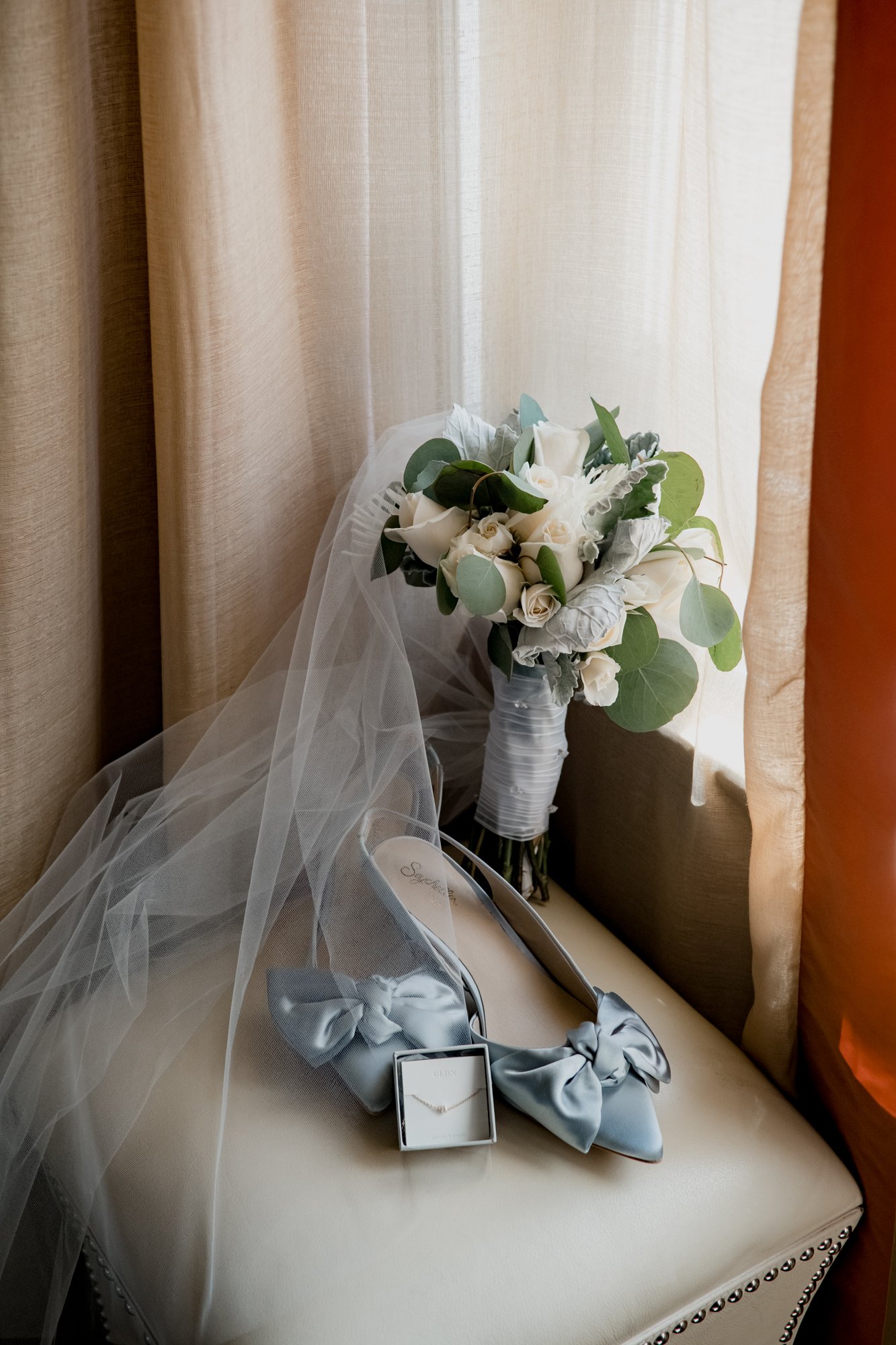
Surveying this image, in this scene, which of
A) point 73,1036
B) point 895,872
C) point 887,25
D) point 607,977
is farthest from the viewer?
point 607,977

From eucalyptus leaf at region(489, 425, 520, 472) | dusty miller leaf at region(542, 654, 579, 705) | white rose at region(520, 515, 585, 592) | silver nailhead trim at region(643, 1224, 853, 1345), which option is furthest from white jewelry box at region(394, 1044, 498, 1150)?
eucalyptus leaf at region(489, 425, 520, 472)

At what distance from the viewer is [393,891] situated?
90 cm

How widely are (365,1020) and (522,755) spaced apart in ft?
1.01

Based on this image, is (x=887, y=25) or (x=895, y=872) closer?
(x=887, y=25)

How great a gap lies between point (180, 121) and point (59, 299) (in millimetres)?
178

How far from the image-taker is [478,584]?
821 millimetres

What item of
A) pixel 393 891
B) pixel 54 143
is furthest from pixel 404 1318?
pixel 54 143

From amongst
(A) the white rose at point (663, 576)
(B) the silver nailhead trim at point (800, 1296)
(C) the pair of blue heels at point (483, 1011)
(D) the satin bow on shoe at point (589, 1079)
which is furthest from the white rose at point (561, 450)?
(B) the silver nailhead trim at point (800, 1296)

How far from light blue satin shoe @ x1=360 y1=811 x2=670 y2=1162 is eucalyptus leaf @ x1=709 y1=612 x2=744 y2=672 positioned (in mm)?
294

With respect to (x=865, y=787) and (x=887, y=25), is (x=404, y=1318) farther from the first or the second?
(x=887, y=25)

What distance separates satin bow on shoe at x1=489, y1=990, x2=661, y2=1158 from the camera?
0.78 meters

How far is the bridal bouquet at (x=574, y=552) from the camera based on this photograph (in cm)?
83

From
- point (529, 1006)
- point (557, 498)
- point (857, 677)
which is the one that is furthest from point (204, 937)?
point (857, 677)

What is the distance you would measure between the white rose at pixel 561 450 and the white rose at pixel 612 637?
0.14 metres
